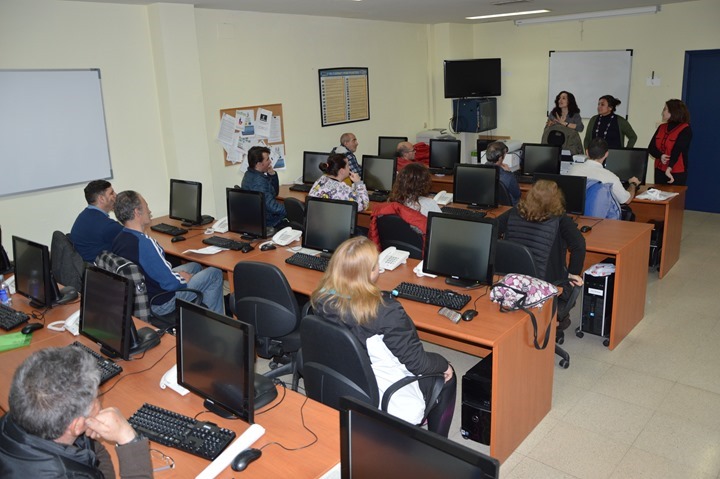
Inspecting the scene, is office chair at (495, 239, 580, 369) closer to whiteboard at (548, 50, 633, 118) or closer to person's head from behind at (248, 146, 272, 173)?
person's head from behind at (248, 146, 272, 173)

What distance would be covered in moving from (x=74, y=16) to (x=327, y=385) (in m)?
4.45

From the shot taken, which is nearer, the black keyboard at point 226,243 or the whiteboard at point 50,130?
the black keyboard at point 226,243

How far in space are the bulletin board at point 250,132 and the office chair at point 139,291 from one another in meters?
3.05

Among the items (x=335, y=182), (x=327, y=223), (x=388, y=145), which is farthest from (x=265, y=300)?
(x=388, y=145)

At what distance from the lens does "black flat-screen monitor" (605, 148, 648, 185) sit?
6.21 m

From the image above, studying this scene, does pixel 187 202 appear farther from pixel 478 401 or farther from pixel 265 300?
pixel 478 401

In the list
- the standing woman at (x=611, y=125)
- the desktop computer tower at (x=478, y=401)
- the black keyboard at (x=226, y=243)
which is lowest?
the desktop computer tower at (x=478, y=401)

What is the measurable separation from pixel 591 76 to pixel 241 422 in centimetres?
827

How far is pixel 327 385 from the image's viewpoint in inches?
112

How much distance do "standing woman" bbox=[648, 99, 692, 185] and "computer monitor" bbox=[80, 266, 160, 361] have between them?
19.6 feet

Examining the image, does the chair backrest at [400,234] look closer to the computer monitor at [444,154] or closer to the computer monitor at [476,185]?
the computer monitor at [476,185]

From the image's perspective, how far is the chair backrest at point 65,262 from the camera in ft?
14.8

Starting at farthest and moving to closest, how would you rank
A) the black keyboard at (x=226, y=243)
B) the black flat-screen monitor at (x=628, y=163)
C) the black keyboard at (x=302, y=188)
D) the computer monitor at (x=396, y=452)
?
1. the black keyboard at (x=302, y=188)
2. the black flat-screen monitor at (x=628, y=163)
3. the black keyboard at (x=226, y=243)
4. the computer monitor at (x=396, y=452)

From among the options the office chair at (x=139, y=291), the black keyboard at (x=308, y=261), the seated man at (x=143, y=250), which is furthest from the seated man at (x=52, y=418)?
the black keyboard at (x=308, y=261)
